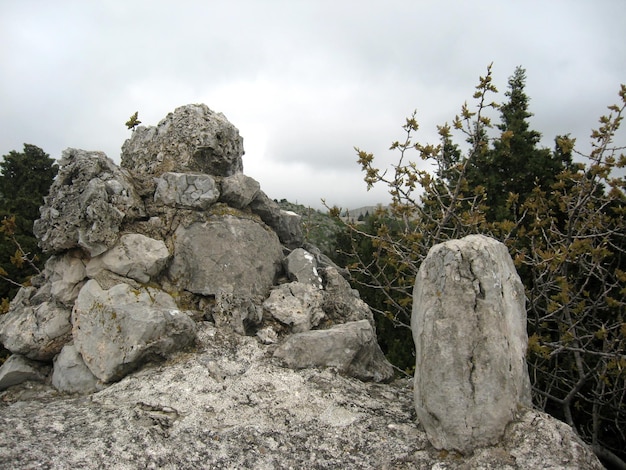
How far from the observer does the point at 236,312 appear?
5906 mm

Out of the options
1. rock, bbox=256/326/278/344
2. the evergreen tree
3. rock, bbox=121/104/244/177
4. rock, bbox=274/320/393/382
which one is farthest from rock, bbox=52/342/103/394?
the evergreen tree

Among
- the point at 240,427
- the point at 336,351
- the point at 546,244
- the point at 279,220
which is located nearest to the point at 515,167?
the point at 546,244

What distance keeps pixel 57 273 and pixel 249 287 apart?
2398mm

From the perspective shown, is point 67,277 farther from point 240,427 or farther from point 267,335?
point 240,427

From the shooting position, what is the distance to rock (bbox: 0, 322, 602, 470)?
387 cm

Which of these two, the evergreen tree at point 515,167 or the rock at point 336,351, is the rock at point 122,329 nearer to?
the rock at point 336,351

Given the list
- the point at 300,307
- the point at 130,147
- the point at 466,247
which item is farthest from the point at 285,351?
the point at 130,147

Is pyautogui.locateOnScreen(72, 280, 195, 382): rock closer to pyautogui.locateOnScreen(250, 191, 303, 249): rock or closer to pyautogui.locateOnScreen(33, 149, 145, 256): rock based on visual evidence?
pyautogui.locateOnScreen(33, 149, 145, 256): rock

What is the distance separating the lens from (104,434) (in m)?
4.14

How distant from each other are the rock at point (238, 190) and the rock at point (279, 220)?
0.64 feet

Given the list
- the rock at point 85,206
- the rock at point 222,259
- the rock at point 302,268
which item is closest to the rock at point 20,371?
the rock at point 85,206

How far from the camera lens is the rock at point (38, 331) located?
5.60 meters

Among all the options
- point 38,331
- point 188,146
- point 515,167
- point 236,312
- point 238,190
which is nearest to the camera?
point 38,331

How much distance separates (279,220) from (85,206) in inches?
110
